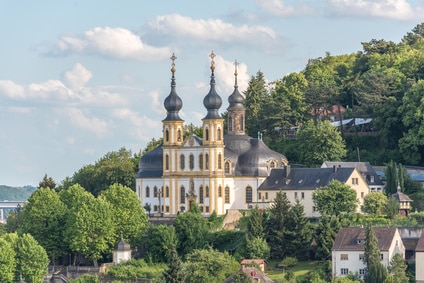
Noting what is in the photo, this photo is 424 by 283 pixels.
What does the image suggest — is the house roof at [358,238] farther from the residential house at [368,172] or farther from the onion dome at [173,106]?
the onion dome at [173,106]

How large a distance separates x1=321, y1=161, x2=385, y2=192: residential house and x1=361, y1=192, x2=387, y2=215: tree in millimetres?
3765

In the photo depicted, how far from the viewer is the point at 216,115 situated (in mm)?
103062

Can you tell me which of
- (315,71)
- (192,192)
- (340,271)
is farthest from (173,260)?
(315,71)

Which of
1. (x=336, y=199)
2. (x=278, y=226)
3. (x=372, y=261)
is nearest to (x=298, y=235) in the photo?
(x=278, y=226)

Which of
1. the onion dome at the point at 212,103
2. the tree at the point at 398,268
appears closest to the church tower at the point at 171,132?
the onion dome at the point at 212,103

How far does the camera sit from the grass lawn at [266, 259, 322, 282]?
86750 mm

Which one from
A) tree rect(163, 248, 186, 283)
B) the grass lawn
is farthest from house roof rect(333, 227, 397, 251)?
tree rect(163, 248, 186, 283)

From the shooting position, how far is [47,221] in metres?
101

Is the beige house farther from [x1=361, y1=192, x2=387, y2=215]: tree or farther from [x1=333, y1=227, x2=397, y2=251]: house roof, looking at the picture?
[x1=333, y1=227, x2=397, y2=251]: house roof

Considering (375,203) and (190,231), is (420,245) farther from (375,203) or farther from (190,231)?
(190,231)

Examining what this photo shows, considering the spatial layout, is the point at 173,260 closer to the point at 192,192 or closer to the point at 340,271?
the point at 340,271

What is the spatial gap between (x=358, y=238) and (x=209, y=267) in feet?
28.7

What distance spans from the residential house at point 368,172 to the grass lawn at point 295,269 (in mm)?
11490

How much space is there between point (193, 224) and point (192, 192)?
6.10 metres
